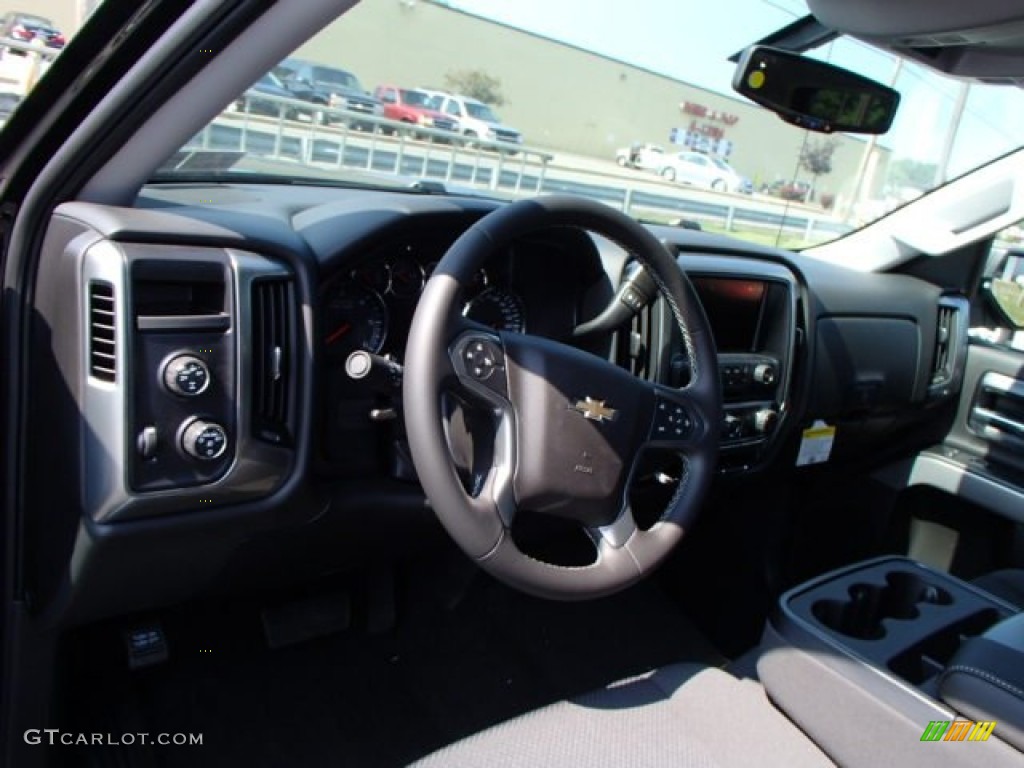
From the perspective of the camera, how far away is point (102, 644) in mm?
2201

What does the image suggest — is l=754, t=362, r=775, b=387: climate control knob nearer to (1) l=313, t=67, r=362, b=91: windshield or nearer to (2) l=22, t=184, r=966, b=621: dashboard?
(2) l=22, t=184, r=966, b=621: dashboard

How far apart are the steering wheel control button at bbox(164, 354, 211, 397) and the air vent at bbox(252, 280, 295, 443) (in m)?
0.11

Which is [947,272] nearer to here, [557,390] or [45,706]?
[557,390]

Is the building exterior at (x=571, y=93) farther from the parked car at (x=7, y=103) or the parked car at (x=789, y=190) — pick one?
the parked car at (x=7, y=103)

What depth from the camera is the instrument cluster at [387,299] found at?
1.87 metres

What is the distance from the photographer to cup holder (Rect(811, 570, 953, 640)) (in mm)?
2057

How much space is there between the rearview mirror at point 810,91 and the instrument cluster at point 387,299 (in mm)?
691

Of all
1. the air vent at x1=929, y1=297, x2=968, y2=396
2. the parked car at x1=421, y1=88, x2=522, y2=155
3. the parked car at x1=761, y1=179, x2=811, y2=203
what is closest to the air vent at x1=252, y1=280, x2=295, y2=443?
the parked car at x1=761, y1=179, x2=811, y2=203

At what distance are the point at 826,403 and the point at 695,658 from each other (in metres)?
0.99

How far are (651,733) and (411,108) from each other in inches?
126

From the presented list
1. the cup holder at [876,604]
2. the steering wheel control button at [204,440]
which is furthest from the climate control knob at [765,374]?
the steering wheel control button at [204,440]

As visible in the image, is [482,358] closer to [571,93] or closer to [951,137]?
[951,137]

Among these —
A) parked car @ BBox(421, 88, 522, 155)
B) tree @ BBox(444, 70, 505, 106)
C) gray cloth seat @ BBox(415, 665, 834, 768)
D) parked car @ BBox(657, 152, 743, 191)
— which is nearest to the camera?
gray cloth seat @ BBox(415, 665, 834, 768)

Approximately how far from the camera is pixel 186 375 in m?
1.50
